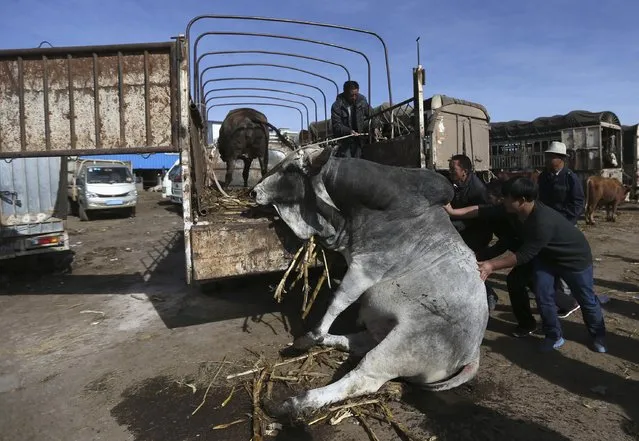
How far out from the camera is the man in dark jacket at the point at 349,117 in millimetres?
5672

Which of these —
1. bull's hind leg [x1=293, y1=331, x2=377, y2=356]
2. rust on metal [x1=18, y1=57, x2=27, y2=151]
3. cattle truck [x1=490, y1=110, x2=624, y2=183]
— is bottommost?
bull's hind leg [x1=293, y1=331, x2=377, y2=356]

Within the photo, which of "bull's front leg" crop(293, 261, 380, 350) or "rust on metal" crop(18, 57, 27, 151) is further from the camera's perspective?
"rust on metal" crop(18, 57, 27, 151)

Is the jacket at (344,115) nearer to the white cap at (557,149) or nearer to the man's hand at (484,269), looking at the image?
the white cap at (557,149)

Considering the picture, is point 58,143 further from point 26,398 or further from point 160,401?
point 160,401

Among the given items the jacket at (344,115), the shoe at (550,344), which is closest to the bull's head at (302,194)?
the shoe at (550,344)

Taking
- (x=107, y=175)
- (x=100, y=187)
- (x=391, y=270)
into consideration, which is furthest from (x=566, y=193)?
(x=107, y=175)

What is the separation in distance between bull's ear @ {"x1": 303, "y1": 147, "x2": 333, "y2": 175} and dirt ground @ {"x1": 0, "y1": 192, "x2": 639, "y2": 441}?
161 centimetres

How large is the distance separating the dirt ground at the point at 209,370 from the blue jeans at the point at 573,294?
22cm

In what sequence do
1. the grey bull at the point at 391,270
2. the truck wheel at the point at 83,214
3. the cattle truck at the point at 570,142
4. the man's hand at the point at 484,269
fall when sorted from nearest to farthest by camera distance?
the grey bull at the point at 391,270 → the man's hand at the point at 484,269 → the cattle truck at the point at 570,142 → the truck wheel at the point at 83,214

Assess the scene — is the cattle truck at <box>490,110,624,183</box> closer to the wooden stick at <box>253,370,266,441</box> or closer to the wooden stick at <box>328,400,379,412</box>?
the wooden stick at <box>328,400,379,412</box>

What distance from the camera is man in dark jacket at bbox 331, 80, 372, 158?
A: 223 inches

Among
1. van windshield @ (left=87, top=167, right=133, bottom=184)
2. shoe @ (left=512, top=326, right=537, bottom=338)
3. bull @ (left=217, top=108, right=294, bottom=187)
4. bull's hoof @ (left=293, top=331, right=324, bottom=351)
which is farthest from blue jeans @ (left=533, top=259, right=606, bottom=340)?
van windshield @ (left=87, top=167, right=133, bottom=184)

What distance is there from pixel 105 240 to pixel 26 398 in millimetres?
7851

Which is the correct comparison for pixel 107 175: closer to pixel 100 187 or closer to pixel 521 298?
pixel 100 187
